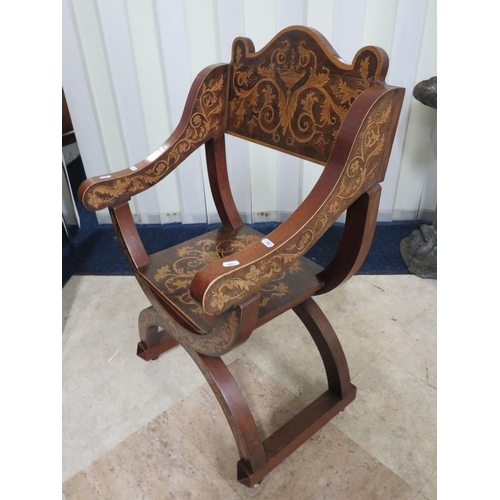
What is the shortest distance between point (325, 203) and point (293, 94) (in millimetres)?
356

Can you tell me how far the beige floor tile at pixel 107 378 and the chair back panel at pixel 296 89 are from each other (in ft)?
2.73

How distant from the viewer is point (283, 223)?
798 millimetres

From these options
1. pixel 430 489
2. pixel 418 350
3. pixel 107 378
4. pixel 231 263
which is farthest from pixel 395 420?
pixel 107 378

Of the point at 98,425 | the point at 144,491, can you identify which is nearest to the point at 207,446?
the point at 144,491

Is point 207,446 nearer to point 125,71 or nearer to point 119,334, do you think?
point 119,334

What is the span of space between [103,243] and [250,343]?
109 cm

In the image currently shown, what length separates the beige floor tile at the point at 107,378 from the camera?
1185 millimetres

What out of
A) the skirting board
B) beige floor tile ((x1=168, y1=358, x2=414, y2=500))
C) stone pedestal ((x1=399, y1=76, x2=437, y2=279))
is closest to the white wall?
the skirting board

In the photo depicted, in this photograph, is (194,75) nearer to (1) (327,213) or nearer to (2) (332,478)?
(1) (327,213)

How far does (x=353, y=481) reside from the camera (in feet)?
3.43

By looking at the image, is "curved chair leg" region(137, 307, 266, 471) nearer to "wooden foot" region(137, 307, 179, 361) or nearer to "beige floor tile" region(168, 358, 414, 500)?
"beige floor tile" region(168, 358, 414, 500)

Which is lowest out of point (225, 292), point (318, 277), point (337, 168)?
point (318, 277)

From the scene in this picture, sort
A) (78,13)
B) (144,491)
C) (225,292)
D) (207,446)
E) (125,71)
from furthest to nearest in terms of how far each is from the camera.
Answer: (125,71)
(78,13)
(207,446)
(144,491)
(225,292)

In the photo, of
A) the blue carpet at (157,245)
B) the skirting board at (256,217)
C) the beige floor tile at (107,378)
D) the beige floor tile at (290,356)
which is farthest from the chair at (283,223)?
the skirting board at (256,217)
